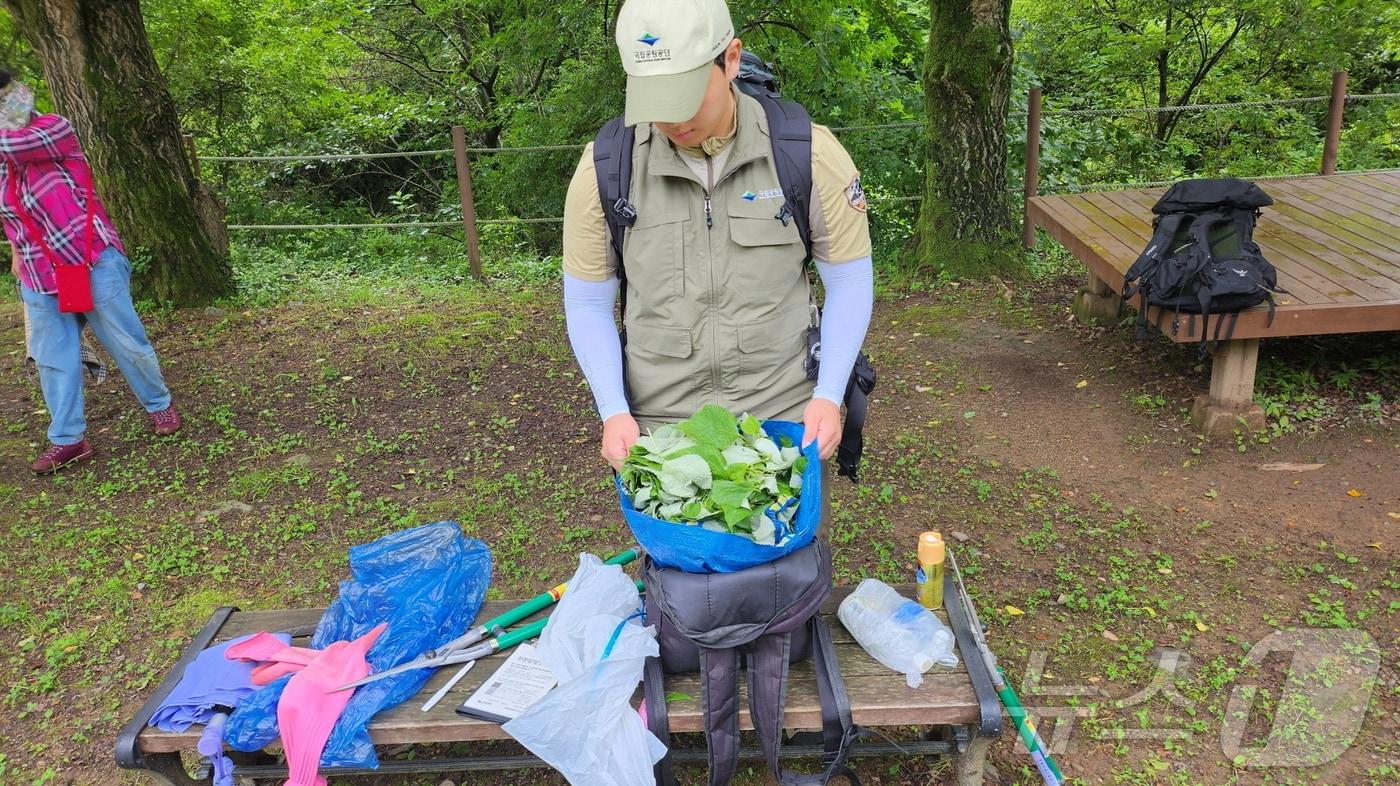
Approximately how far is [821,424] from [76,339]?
3.93 meters

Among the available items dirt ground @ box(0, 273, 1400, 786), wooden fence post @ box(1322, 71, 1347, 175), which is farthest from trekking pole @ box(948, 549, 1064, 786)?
wooden fence post @ box(1322, 71, 1347, 175)

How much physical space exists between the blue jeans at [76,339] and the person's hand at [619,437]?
3.41 metres

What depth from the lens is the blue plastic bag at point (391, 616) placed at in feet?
7.14

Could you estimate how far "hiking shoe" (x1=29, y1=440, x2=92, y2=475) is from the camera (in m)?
4.54

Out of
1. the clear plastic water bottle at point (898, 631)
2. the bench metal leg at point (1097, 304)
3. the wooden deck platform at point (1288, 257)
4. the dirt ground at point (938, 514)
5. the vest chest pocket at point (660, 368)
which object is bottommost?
the dirt ground at point (938, 514)

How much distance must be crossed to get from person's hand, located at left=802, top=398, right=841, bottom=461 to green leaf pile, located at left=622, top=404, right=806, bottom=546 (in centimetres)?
5

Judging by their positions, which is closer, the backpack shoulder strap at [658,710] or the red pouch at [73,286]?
the backpack shoulder strap at [658,710]

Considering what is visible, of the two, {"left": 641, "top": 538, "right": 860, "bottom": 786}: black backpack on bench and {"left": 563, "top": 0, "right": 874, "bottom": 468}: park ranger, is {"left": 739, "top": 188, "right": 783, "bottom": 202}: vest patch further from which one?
{"left": 641, "top": 538, "right": 860, "bottom": 786}: black backpack on bench

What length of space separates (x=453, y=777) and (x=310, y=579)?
1.34 m

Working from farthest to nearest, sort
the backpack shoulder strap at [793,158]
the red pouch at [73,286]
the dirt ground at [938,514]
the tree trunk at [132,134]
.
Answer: the tree trunk at [132,134] < the red pouch at [73,286] < the dirt ground at [938,514] < the backpack shoulder strap at [793,158]

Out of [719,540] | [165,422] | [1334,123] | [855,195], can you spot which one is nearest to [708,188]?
[855,195]

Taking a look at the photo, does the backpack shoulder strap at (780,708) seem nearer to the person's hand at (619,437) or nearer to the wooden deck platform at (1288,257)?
the person's hand at (619,437)

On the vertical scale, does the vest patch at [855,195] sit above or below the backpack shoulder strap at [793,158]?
below

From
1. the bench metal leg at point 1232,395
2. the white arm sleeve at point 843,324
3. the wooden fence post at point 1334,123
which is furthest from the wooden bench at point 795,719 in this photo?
the wooden fence post at point 1334,123
